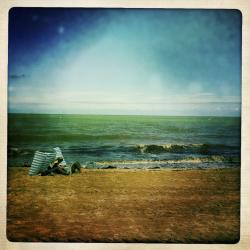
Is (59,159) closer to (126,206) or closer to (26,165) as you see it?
(26,165)

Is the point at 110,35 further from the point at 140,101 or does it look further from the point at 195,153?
the point at 195,153

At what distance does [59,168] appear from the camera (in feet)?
9.02

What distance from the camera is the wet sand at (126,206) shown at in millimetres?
2672

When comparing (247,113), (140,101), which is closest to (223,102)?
(247,113)

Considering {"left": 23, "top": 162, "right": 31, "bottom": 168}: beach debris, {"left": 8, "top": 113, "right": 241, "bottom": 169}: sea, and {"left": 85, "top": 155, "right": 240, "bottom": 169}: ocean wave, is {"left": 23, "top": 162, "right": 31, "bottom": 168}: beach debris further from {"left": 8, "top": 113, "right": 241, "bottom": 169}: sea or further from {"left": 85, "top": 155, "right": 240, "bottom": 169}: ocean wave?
{"left": 85, "top": 155, "right": 240, "bottom": 169}: ocean wave

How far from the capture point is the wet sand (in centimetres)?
267

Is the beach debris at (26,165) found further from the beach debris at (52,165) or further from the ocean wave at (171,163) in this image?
the ocean wave at (171,163)

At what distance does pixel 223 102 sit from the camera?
108 inches

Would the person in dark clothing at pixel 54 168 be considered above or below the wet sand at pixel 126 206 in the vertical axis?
above

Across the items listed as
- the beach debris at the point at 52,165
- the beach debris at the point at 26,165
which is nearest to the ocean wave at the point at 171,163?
the beach debris at the point at 52,165

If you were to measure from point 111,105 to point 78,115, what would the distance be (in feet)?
0.85

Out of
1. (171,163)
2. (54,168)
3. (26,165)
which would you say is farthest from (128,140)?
(26,165)

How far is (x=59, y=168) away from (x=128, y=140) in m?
0.55

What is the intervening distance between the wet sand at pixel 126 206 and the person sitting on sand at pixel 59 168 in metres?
0.04
